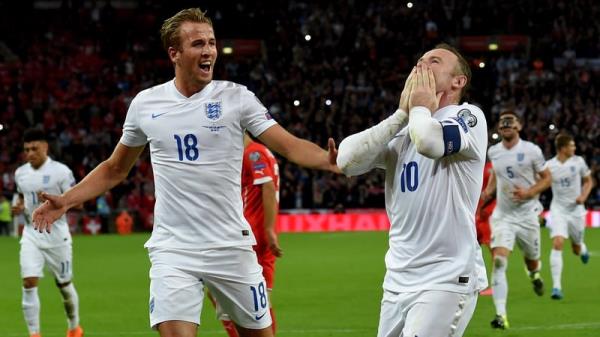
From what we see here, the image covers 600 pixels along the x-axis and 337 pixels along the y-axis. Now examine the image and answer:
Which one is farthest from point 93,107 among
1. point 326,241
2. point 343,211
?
point 326,241

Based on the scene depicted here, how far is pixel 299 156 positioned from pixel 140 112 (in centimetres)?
120

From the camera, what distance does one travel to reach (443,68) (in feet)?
18.8

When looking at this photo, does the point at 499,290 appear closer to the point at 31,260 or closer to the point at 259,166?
the point at 259,166

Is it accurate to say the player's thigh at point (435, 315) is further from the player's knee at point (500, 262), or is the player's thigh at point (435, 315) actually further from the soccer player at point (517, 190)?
the soccer player at point (517, 190)

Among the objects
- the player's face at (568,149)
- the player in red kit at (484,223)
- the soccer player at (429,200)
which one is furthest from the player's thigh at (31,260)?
the player's face at (568,149)

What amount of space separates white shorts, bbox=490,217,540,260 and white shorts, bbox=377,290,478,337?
813cm

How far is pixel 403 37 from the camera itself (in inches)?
1671

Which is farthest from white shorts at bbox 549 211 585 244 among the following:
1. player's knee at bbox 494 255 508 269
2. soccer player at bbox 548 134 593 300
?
player's knee at bbox 494 255 508 269

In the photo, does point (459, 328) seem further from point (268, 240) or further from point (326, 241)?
point (326, 241)

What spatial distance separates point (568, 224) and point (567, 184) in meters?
0.90

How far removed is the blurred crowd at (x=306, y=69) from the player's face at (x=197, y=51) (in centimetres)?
2750

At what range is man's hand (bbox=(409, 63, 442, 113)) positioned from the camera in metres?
5.45

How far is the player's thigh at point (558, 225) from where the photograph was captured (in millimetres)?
16922

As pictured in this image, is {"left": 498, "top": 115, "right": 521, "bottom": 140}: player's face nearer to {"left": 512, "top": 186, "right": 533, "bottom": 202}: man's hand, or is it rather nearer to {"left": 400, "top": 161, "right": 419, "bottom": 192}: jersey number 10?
{"left": 512, "top": 186, "right": 533, "bottom": 202}: man's hand
